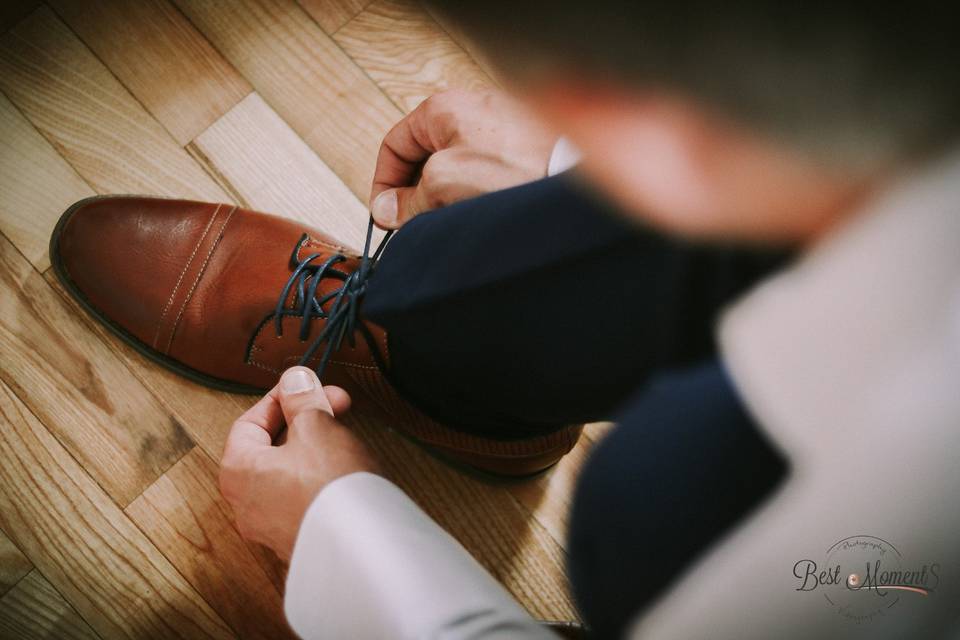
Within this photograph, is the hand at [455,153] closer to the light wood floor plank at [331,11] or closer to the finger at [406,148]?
the finger at [406,148]

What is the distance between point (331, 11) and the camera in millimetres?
729

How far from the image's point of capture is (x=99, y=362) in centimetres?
65

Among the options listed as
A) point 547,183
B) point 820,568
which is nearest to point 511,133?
point 547,183

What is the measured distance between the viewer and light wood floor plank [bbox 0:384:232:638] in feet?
2.01

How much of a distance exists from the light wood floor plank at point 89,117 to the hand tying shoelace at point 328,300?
0.17m

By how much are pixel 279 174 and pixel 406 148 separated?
0.20 m

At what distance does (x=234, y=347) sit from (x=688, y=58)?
22.8 inches

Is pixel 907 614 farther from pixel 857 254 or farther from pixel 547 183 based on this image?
pixel 547 183

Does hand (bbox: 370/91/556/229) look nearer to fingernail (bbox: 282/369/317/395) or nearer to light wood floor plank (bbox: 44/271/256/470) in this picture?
fingernail (bbox: 282/369/317/395)

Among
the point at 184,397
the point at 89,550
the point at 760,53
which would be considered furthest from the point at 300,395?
the point at 760,53

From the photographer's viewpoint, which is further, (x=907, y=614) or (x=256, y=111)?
(x=256, y=111)

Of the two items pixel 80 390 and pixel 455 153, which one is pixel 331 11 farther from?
pixel 80 390

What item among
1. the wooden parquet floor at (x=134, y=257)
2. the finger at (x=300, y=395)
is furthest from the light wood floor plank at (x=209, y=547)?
the finger at (x=300, y=395)

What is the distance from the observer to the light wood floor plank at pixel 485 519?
0.64m
